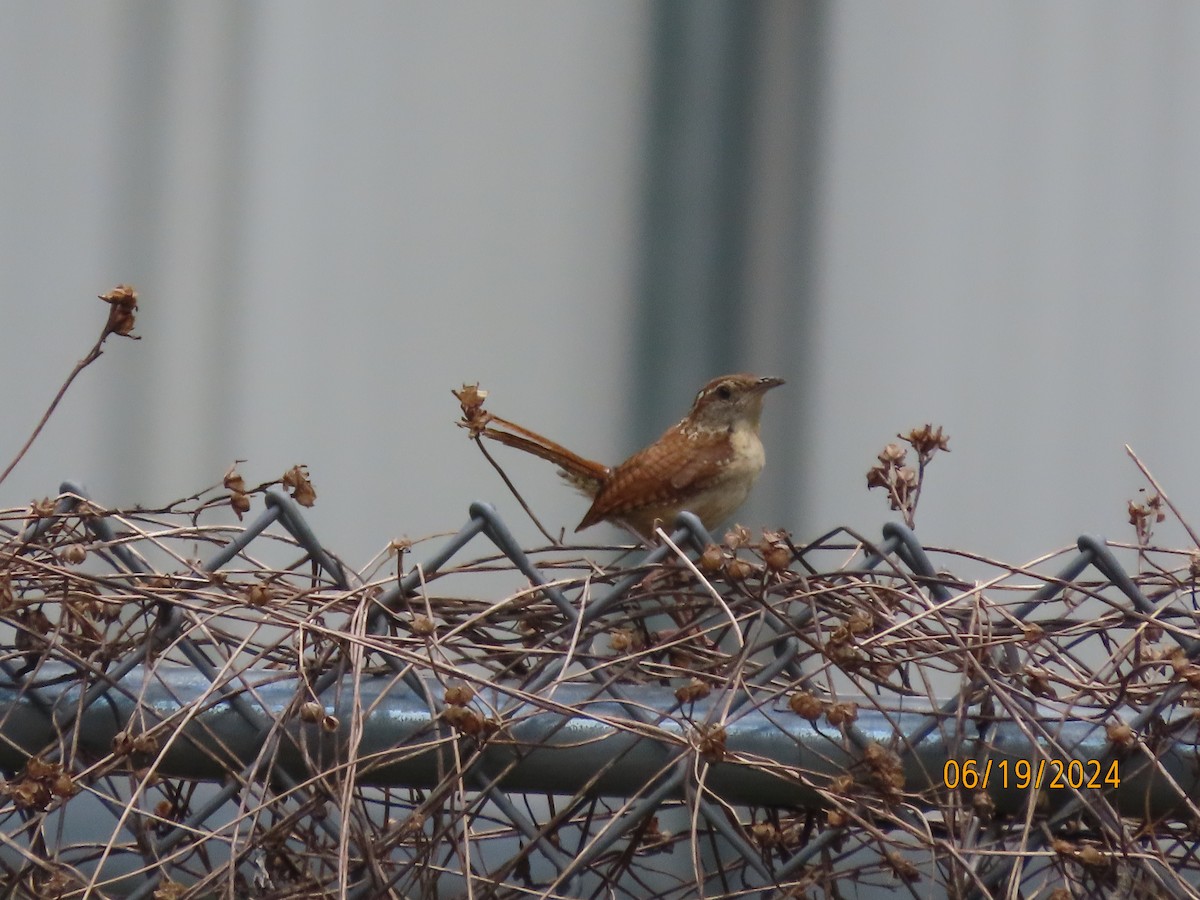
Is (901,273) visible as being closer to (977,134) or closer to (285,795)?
(977,134)

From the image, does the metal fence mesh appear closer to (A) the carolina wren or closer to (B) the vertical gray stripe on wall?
(A) the carolina wren

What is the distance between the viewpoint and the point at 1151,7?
6.99 ft

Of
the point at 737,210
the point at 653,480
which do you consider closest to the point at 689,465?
the point at 653,480

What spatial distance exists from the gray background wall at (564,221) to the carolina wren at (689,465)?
343 mm

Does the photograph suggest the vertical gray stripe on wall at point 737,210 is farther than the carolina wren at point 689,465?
Yes

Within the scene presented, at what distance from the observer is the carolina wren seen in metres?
1.73

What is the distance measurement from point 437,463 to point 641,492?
0.58 meters

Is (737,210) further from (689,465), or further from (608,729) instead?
(608,729)

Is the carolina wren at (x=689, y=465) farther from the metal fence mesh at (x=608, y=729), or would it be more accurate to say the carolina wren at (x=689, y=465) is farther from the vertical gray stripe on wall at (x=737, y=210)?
the metal fence mesh at (x=608, y=729)

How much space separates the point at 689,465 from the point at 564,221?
69 cm

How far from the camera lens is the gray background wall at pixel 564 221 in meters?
2.14

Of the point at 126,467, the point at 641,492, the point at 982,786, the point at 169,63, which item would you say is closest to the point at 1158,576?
the point at 982,786

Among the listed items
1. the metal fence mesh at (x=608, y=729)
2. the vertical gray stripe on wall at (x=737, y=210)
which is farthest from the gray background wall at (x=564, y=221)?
the metal fence mesh at (x=608, y=729)

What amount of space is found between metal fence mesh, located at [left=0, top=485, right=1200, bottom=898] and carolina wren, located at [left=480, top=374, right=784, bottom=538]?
→ 0.88 m
